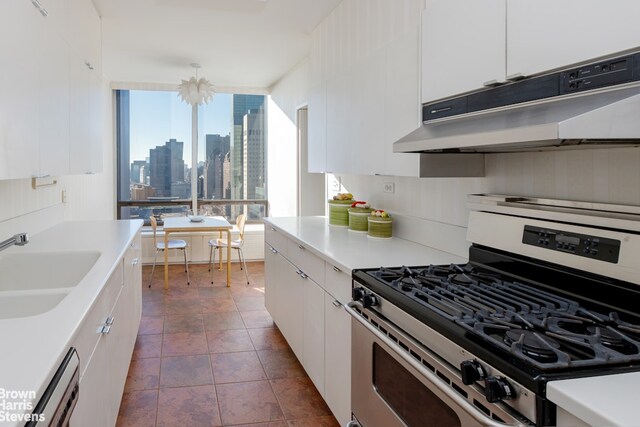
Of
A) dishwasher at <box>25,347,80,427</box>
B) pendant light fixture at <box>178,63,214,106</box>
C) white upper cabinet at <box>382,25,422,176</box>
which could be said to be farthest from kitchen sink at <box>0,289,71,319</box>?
pendant light fixture at <box>178,63,214,106</box>

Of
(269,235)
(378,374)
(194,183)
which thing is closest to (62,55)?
(269,235)

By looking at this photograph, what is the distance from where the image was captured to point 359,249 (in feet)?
8.16

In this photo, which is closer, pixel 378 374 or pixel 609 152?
pixel 609 152

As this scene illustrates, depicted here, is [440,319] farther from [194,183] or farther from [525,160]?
[194,183]

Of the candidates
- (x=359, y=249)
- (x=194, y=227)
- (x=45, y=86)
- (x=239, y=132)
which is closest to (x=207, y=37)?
(x=194, y=227)

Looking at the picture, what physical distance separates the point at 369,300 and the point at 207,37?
3.69 meters

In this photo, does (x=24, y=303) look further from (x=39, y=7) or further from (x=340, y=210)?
(x=340, y=210)

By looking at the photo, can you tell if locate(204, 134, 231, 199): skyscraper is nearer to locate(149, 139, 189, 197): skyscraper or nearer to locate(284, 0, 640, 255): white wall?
locate(149, 139, 189, 197): skyscraper

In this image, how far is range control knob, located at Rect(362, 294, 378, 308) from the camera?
5.58ft

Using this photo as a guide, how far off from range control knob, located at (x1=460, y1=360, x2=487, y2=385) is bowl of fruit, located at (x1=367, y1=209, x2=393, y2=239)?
178 centimetres

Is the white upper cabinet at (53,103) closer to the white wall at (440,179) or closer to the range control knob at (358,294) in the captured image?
the range control knob at (358,294)

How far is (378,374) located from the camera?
1706 mm

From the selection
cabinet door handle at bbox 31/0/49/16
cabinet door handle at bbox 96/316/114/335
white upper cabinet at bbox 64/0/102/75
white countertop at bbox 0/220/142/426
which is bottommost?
cabinet door handle at bbox 96/316/114/335

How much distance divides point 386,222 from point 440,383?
66.1 inches
